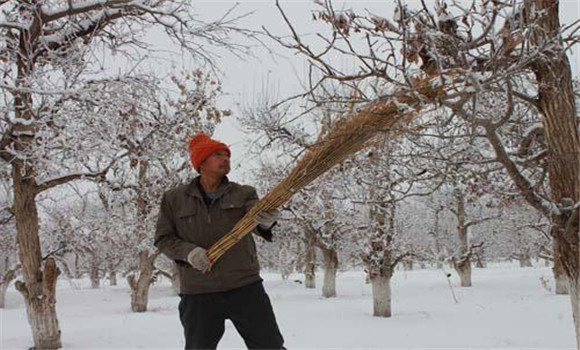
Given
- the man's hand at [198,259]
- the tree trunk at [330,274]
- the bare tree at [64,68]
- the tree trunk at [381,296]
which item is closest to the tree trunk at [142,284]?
the tree trunk at [330,274]

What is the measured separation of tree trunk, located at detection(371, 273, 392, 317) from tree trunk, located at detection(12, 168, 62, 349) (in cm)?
723

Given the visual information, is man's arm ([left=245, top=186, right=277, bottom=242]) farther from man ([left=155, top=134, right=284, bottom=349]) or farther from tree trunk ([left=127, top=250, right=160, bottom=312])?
tree trunk ([left=127, top=250, right=160, bottom=312])

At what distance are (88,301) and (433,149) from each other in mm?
17304

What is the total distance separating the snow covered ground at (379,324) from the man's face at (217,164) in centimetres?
568

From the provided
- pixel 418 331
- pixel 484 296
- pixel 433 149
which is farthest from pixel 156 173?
pixel 433 149

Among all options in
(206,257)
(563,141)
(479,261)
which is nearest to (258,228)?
(206,257)

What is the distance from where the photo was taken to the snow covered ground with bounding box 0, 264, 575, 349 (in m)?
8.32

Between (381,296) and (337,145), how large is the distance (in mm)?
10169

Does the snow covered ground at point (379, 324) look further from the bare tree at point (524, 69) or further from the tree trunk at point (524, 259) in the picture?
the tree trunk at point (524, 259)

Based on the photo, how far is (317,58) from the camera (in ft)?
8.54

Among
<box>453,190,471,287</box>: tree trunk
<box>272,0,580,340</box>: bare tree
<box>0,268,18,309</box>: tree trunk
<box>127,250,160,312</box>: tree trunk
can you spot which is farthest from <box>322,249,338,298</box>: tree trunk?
<box>272,0,580,340</box>: bare tree

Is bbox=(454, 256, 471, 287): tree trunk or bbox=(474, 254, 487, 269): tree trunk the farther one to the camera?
bbox=(474, 254, 487, 269): tree trunk

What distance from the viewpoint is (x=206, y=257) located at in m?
2.69

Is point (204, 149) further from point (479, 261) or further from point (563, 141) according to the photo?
point (479, 261)
